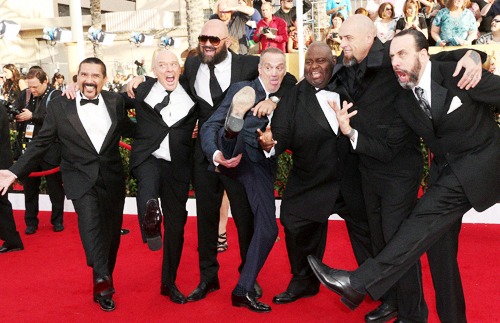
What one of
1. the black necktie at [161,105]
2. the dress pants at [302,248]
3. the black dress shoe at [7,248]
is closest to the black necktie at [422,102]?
the dress pants at [302,248]

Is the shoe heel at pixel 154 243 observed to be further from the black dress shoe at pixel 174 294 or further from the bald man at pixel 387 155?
the bald man at pixel 387 155

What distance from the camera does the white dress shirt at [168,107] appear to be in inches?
187

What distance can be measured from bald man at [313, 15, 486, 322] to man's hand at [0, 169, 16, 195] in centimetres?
242

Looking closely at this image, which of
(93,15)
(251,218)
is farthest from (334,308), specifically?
(93,15)

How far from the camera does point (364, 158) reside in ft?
13.7

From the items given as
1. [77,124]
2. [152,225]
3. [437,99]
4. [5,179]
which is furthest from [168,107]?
[437,99]

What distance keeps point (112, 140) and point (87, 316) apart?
4.36ft

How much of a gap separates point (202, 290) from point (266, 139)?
1491 millimetres

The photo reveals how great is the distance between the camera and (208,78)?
15.8 feet

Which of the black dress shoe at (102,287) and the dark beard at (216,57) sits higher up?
the dark beard at (216,57)

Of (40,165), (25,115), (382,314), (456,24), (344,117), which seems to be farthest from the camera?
(456,24)

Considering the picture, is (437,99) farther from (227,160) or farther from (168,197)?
(168,197)

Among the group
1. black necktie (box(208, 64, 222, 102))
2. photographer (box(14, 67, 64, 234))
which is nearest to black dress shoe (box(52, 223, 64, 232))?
photographer (box(14, 67, 64, 234))

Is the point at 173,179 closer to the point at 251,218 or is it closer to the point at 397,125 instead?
the point at 251,218
